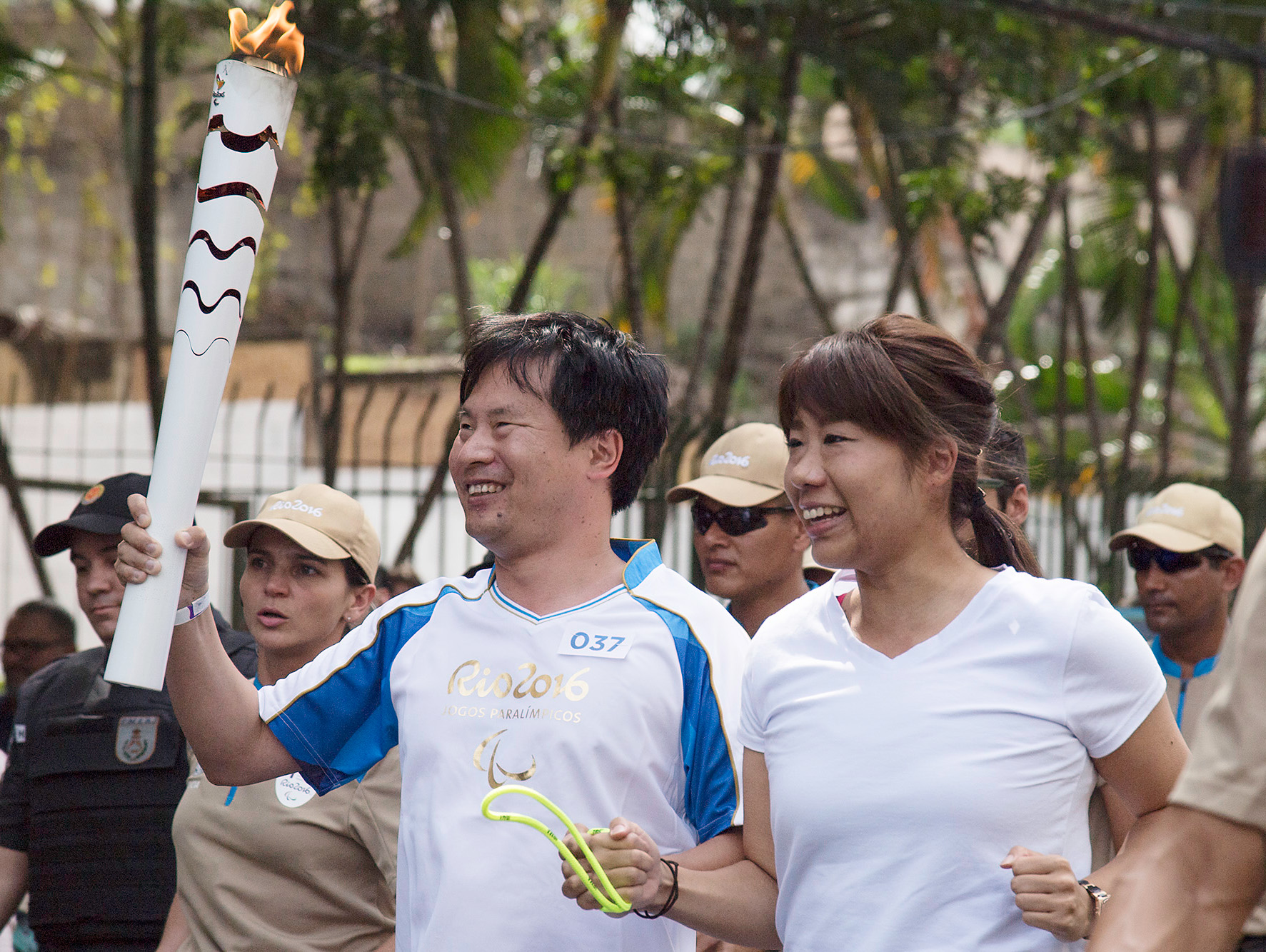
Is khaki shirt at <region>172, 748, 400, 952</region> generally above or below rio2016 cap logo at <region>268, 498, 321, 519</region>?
below

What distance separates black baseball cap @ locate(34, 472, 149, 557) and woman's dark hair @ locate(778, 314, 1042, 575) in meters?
2.20

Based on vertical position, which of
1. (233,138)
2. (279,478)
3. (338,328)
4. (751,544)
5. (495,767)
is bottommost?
(495,767)

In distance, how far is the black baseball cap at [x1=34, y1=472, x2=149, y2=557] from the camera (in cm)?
395

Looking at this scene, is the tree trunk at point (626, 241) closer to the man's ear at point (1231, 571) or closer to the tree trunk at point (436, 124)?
the tree trunk at point (436, 124)

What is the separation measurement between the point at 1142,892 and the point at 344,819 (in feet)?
6.91

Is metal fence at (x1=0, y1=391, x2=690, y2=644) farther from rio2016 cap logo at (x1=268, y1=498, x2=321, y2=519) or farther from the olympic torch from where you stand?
the olympic torch

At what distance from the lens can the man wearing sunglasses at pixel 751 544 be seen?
4.40m

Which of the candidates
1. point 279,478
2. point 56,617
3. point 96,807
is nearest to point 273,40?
point 96,807

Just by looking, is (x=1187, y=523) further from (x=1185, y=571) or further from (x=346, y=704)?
(x=346, y=704)

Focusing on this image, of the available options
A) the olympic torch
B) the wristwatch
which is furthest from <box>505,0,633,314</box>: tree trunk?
the wristwatch

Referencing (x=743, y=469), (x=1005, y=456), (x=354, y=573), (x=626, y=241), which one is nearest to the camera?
(x=1005, y=456)

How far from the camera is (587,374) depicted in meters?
2.69

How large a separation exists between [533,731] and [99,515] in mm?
2040

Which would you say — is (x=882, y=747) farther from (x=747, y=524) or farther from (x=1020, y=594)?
(x=747, y=524)
